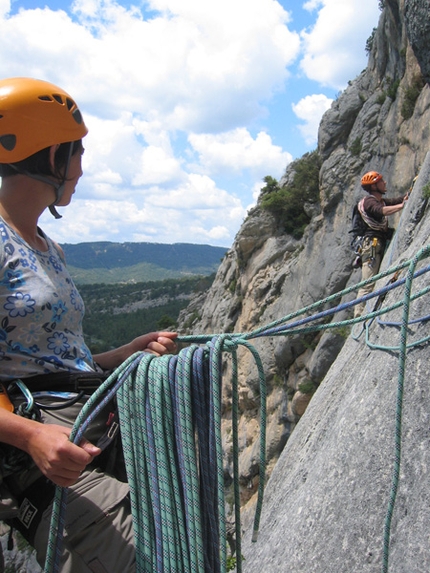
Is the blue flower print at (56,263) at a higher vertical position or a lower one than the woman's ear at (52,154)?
lower

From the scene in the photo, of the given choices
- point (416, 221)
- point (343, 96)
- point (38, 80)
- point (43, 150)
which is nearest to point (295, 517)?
point (43, 150)

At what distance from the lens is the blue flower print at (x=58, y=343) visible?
1984 mm

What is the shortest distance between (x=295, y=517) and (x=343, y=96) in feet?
63.5

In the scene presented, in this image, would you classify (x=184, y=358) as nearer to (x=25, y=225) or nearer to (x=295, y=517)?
(x=25, y=225)

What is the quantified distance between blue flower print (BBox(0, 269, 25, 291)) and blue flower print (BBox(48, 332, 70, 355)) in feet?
0.84

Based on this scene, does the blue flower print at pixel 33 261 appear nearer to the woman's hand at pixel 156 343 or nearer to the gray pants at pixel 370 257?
the woman's hand at pixel 156 343

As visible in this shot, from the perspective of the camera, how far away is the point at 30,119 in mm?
2029

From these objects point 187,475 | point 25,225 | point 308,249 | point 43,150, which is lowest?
point 187,475

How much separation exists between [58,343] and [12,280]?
0.33 meters

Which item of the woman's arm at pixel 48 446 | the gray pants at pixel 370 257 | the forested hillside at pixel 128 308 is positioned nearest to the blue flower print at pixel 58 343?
the woman's arm at pixel 48 446

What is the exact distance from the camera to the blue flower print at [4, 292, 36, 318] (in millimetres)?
1852

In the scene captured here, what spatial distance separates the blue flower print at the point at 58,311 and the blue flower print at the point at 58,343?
2.5 inches

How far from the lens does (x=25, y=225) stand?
209 centimetres

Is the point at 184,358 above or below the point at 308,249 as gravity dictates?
below
